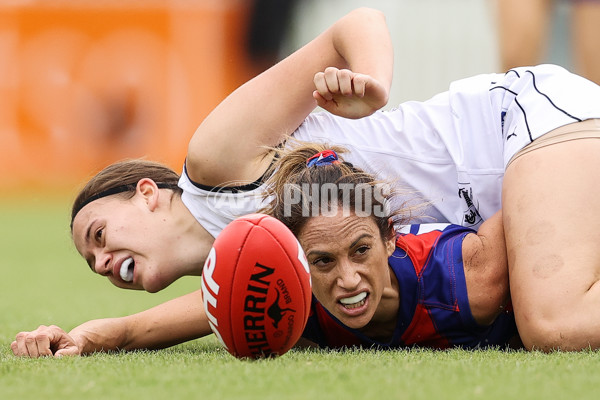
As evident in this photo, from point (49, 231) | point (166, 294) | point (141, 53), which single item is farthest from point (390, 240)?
point (141, 53)

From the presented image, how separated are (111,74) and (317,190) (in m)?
8.48

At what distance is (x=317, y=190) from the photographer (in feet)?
10.8

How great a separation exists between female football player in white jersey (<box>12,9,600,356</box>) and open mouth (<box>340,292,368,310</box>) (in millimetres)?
564

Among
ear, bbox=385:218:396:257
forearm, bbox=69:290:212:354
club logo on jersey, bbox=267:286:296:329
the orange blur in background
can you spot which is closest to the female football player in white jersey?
forearm, bbox=69:290:212:354

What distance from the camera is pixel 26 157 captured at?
11.5m

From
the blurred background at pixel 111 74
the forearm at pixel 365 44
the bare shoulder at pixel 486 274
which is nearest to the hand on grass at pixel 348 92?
the forearm at pixel 365 44

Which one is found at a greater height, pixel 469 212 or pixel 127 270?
pixel 469 212

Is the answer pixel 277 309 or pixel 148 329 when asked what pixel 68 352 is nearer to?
pixel 148 329

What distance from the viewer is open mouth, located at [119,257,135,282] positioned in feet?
12.3

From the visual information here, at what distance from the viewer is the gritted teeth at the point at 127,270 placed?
3.76 metres

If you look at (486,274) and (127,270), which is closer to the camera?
(486,274)

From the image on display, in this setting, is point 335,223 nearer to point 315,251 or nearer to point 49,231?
point 315,251

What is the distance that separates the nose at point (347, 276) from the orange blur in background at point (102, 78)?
331 inches

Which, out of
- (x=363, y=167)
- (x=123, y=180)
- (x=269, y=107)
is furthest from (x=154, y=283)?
(x=363, y=167)
